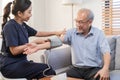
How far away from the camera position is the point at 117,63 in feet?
7.83

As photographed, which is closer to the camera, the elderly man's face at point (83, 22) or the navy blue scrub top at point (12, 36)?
Result: the navy blue scrub top at point (12, 36)

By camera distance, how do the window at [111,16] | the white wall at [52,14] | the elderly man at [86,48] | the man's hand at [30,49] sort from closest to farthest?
the man's hand at [30,49]
the elderly man at [86,48]
the window at [111,16]
the white wall at [52,14]

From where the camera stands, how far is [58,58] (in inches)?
95.3

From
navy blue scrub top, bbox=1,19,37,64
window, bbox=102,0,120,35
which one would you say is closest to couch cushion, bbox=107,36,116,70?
window, bbox=102,0,120,35

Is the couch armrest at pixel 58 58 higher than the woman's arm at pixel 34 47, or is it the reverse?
the woman's arm at pixel 34 47

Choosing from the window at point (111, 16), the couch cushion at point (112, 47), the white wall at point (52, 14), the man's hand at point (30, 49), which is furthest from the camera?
the white wall at point (52, 14)

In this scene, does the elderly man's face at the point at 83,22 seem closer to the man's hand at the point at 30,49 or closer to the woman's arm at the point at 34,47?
the woman's arm at the point at 34,47

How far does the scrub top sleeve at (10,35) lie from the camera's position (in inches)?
65.7

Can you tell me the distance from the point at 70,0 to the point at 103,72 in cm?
152

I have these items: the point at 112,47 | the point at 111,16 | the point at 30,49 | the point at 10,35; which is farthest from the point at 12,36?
the point at 111,16

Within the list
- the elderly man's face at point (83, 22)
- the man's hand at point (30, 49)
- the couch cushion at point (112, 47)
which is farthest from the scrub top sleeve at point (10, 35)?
the couch cushion at point (112, 47)

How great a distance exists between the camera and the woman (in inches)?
66.5

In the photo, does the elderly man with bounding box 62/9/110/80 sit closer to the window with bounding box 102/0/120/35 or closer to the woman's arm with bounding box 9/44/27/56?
the woman's arm with bounding box 9/44/27/56

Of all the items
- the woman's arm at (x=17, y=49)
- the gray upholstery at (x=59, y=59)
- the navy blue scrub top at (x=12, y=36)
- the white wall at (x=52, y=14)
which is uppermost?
the white wall at (x=52, y=14)
